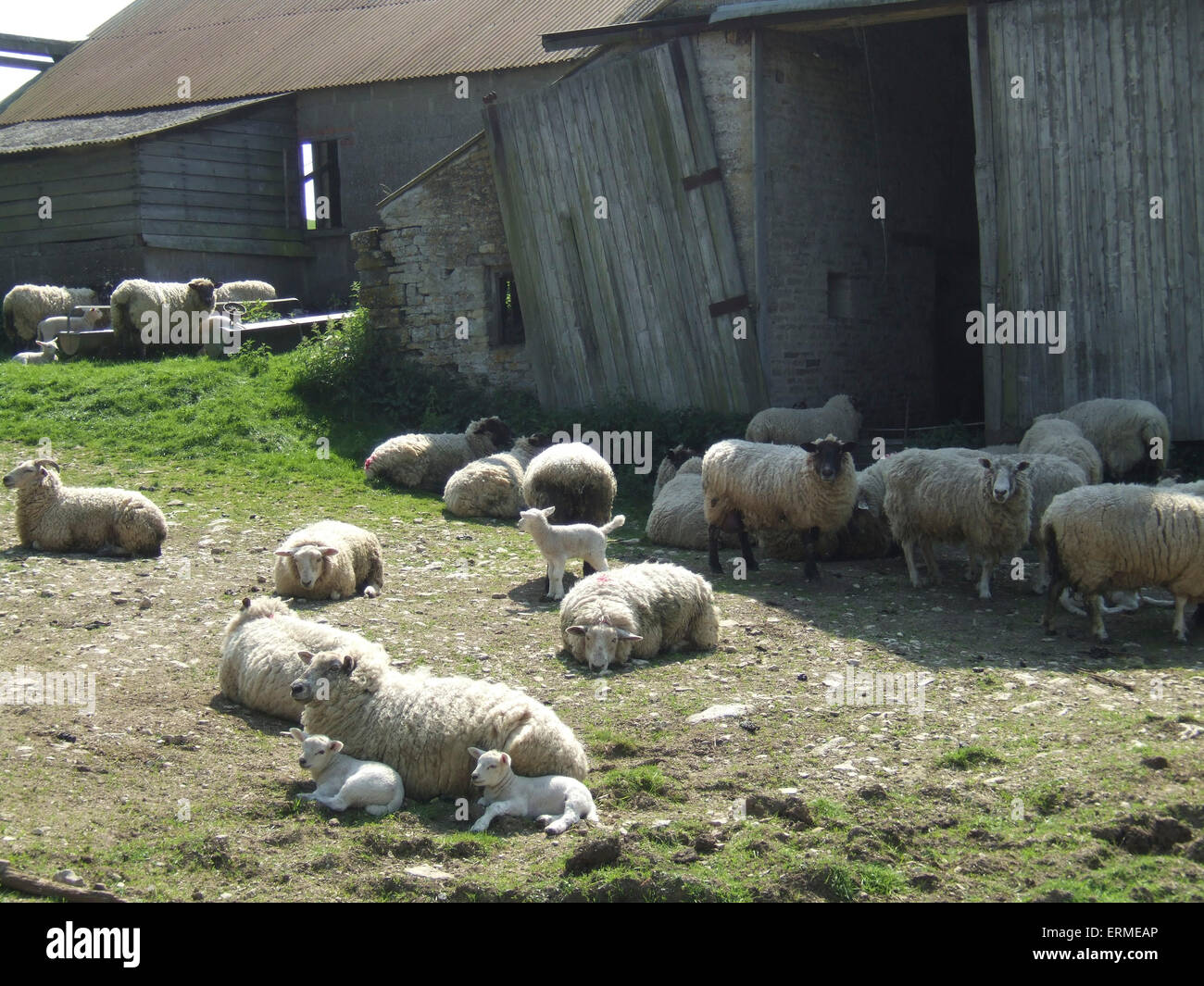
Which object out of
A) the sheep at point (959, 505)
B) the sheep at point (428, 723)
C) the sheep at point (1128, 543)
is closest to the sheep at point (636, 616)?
the sheep at point (428, 723)

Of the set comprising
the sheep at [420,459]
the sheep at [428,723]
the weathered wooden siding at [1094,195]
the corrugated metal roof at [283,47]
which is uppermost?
the corrugated metal roof at [283,47]

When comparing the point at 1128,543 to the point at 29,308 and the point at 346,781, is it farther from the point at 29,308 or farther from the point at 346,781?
the point at 29,308

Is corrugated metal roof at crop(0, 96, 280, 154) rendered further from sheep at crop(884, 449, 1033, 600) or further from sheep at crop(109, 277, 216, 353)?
sheep at crop(884, 449, 1033, 600)

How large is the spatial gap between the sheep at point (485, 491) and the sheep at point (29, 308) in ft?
39.5

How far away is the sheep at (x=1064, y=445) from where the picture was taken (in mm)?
12094

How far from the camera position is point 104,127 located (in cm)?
2570

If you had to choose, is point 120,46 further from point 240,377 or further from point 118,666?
point 118,666

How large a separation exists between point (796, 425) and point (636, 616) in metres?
6.91

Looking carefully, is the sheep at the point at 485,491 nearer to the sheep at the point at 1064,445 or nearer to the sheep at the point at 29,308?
the sheep at the point at 1064,445

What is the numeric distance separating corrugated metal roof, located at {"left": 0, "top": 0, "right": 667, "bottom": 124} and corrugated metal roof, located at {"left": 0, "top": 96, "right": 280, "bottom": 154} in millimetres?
554

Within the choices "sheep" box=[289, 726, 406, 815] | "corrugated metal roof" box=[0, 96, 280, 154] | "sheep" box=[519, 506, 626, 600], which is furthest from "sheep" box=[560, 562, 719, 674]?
"corrugated metal roof" box=[0, 96, 280, 154]

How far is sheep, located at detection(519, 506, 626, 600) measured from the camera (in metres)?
10.5
